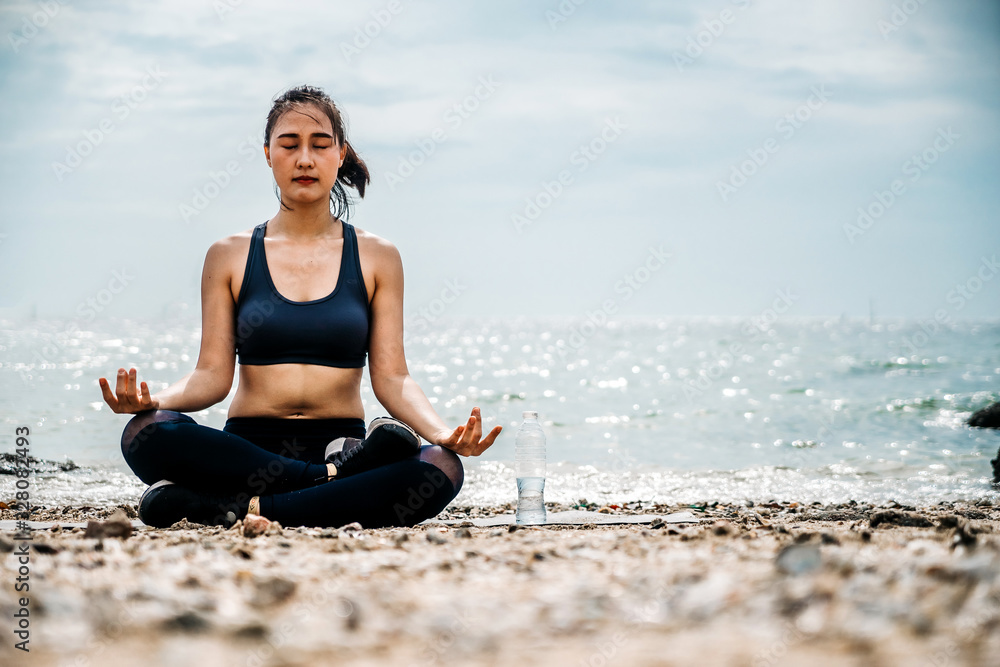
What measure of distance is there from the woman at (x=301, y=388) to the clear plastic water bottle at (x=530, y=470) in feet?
2.11

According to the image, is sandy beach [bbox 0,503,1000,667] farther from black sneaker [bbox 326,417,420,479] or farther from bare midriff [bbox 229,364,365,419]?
bare midriff [bbox 229,364,365,419]

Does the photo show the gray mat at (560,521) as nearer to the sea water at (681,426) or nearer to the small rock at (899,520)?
the small rock at (899,520)

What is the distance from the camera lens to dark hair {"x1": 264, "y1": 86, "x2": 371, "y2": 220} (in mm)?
4281

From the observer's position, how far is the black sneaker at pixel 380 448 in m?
3.64

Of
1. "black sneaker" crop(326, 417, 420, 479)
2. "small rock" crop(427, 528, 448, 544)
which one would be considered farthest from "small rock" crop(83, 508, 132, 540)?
"small rock" crop(427, 528, 448, 544)

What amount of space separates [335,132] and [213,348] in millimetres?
1252

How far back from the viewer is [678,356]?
4019 cm

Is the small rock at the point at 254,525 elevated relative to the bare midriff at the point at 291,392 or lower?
lower

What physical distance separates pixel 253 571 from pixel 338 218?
2607 millimetres

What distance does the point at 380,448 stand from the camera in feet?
12.1

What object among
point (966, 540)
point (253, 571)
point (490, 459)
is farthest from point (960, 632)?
point (490, 459)

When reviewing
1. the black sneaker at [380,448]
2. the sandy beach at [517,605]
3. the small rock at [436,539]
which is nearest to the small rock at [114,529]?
the sandy beach at [517,605]

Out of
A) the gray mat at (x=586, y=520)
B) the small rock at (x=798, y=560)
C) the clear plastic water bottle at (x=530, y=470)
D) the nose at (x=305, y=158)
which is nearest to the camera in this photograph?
the small rock at (x=798, y=560)

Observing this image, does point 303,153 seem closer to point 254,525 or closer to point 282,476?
point 282,476
